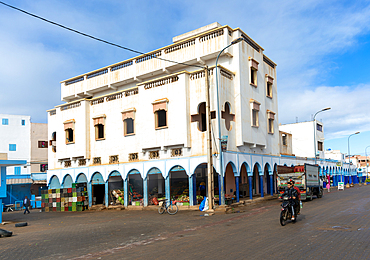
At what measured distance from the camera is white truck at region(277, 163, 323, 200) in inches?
949

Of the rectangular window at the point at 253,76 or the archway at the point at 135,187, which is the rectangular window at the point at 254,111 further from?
the archway at the point at 135,187

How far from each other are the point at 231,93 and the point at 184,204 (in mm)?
8607

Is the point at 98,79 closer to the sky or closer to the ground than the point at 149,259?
closer to the sky

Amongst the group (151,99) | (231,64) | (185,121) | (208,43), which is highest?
(208,43)

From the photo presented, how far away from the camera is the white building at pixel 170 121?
23172mm

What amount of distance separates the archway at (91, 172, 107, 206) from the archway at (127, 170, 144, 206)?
2729 millimetres

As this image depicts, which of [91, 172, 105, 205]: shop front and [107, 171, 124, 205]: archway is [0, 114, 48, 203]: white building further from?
[107, 171, 124, 205]: archway

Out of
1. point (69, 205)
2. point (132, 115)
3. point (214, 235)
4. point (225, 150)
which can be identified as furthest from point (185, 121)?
point (69, 205)

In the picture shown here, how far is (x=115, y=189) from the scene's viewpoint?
93.9ft

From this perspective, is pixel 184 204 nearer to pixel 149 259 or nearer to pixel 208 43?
pixel 208 43

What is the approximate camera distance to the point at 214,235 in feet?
37.8

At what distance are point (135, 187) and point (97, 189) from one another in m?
3.88

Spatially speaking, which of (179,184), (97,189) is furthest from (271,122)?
(97,189)

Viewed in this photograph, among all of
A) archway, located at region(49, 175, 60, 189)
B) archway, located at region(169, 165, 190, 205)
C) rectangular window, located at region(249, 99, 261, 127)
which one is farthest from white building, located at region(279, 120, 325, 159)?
archway, located at region(49, 175, 60, 189)
